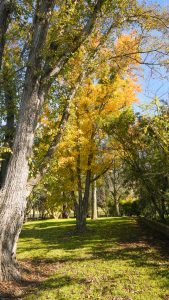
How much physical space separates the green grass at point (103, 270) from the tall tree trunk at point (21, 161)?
3.68 ft

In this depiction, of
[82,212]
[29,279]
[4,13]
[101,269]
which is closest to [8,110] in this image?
[4,13]

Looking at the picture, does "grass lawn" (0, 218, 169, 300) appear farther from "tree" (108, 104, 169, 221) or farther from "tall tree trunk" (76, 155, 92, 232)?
"tall tree trunk" (76, 155, 92, 232)

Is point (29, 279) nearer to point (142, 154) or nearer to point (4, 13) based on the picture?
point (4, 13)

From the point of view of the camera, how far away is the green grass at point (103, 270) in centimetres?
623

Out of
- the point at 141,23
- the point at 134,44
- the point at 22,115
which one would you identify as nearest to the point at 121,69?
the point at 134,44

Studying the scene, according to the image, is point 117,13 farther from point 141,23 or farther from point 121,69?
point 121,69

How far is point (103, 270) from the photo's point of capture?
26.5 feet

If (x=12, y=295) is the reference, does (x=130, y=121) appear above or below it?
above

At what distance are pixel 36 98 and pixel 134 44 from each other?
5.23 metres

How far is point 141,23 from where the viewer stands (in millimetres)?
9969

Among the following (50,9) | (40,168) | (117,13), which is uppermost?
(117,13)

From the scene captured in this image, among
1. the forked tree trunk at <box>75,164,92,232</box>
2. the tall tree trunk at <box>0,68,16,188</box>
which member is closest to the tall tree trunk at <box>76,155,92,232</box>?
the forked tree trunk at <box>75,164,92,232</box>

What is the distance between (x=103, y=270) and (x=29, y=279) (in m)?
1.95

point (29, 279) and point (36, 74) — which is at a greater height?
point (36, 74)
